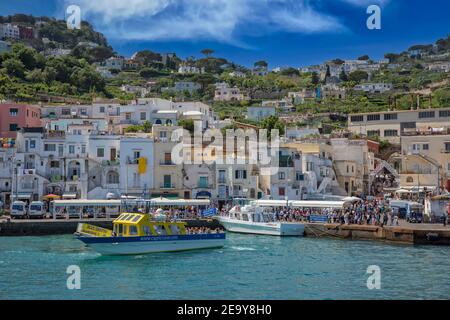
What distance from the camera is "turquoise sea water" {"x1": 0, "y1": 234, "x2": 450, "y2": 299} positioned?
2958 centimetres

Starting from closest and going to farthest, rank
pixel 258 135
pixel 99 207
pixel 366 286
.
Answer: pixel 366 286 → pixel 99 207 → pixel 258 135

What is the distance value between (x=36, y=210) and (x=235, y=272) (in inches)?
1193

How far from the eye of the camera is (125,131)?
265 feet

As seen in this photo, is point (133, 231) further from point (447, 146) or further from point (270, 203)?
point (447, 146)

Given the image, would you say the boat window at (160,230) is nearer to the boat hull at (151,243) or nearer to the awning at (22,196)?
the boat hull at (151,243)

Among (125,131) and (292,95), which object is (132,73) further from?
(125,131)

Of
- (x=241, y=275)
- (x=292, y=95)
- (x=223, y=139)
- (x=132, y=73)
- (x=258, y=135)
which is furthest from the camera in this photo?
(x=132, y=73)

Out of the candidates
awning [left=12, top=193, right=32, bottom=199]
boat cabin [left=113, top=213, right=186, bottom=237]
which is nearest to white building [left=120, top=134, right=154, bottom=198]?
awning [left=12, top=193, right=32, bottom=199]

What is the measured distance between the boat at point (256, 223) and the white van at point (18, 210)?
17856mm

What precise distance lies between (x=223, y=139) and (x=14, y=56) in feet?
248

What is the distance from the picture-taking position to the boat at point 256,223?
54844 mm

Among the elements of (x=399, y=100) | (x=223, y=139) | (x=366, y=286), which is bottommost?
(x=366, y=286)

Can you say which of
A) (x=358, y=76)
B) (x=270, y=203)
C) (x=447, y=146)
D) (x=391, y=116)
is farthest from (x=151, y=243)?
(x=358, y=76)
